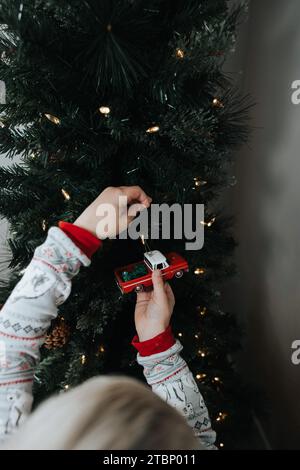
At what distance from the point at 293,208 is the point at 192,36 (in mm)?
650

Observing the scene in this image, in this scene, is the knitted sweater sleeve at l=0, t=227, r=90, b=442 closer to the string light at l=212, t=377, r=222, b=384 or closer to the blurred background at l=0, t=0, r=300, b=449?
the blurred background at l=0, t=0, r=300, b=449

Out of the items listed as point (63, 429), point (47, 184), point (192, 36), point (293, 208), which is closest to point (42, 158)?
point (47, 184)

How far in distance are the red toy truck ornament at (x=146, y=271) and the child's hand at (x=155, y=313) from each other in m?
0.02

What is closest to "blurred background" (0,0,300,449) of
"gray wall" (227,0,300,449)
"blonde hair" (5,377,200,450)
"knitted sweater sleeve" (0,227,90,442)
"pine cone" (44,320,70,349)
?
"gray wall" (227,0,300,449)

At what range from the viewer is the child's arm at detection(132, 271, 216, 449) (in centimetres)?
60

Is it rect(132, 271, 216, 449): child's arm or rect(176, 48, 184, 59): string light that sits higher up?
rect(176, 48, 184, 59): string light

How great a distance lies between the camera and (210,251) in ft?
2.77

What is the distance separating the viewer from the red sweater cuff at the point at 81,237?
0.55 metres

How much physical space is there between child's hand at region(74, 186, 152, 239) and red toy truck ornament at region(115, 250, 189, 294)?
0.11m

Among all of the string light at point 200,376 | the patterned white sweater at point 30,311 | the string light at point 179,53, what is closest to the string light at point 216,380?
the string light at point 200,376

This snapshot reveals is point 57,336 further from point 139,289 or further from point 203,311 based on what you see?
point 203,311

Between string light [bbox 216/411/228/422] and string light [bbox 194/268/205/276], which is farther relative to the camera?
string light [bbox 216/411/228/422]

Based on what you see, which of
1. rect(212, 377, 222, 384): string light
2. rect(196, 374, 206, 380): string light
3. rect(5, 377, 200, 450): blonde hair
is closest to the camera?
rect(5, 377, 200, 450): blonde hair

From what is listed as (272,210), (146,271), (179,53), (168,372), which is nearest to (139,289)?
(146,271)
